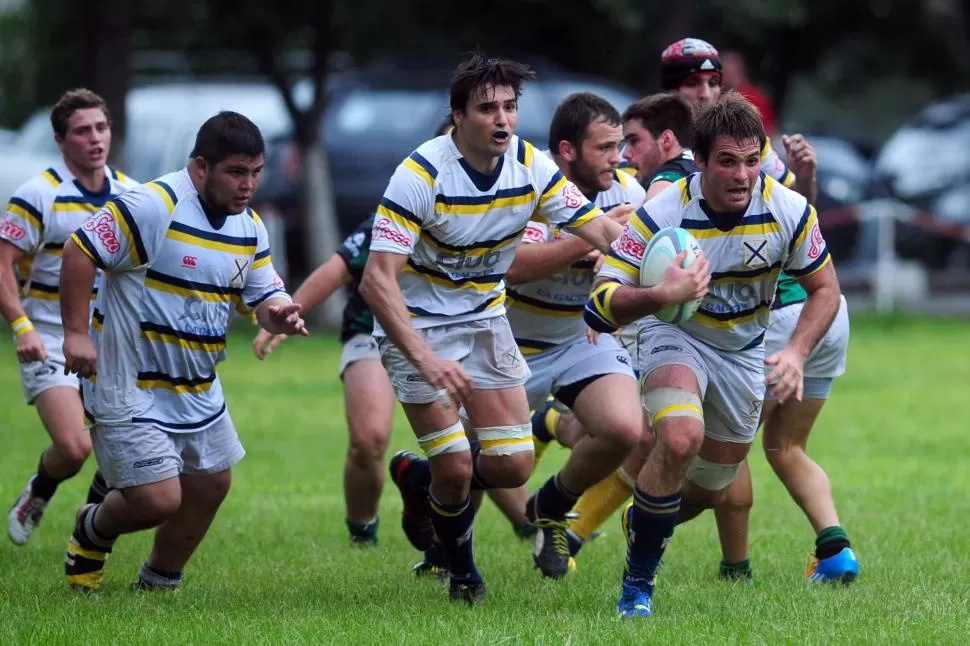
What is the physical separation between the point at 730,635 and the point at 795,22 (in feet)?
52.2

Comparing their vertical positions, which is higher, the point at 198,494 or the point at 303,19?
the point at 303,19

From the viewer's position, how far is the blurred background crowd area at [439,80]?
19.5m

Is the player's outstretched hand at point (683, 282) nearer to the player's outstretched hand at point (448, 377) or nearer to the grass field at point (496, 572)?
the player's outstretched hand at point (448, 377)

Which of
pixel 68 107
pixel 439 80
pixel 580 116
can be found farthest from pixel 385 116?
pixel 580 116

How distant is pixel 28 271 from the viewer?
8352 mm

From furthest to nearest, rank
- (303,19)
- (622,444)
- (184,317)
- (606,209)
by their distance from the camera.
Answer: (303,19)
(606,209)
(622,444)
(184,317)

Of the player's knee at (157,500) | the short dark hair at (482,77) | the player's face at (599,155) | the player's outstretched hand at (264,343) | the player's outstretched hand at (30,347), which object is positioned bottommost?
the player's knee at (157,500)

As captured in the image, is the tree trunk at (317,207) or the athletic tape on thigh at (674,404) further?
the tree trunk at (317,207)

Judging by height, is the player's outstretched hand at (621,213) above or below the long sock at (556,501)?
above

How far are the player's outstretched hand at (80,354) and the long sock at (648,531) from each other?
2191mm

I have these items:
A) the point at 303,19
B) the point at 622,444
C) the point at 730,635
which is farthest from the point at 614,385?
the point at 303,19

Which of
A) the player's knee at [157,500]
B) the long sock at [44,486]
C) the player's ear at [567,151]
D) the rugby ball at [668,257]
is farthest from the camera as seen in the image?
the long sock at [44,486]

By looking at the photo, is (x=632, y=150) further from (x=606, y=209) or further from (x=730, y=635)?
(x=730, y=635)

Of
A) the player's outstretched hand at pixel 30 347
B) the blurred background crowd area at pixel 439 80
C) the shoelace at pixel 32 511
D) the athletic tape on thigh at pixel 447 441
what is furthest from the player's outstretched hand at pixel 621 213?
the blurred background crowd area at pixel 439 80
